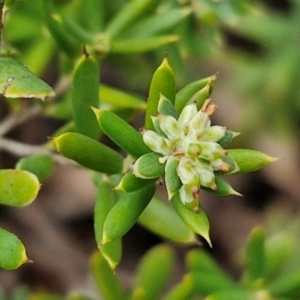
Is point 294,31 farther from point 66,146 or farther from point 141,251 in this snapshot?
point 66,146

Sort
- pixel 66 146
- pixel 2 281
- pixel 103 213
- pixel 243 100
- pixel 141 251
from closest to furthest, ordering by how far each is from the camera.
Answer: pixel 66 146
pixel 103 213
pixel 2 281
pixel 141 251
pixel 243 100

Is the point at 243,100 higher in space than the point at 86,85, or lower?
lower

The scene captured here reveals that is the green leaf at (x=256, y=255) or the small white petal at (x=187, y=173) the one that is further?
the green leaf at (x=256, y=255)

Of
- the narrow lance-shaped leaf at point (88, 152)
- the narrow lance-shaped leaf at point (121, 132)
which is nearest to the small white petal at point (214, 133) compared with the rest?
the narrow lance-shaped leaf at point (121, 132)

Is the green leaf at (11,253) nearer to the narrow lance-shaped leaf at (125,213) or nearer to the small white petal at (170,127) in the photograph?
the narrow lance-shaped leaf at (125,213)

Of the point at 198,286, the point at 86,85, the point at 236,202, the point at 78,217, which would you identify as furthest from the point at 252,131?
the point at 86,85

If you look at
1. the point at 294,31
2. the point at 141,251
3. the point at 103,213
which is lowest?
the point at 141,251
